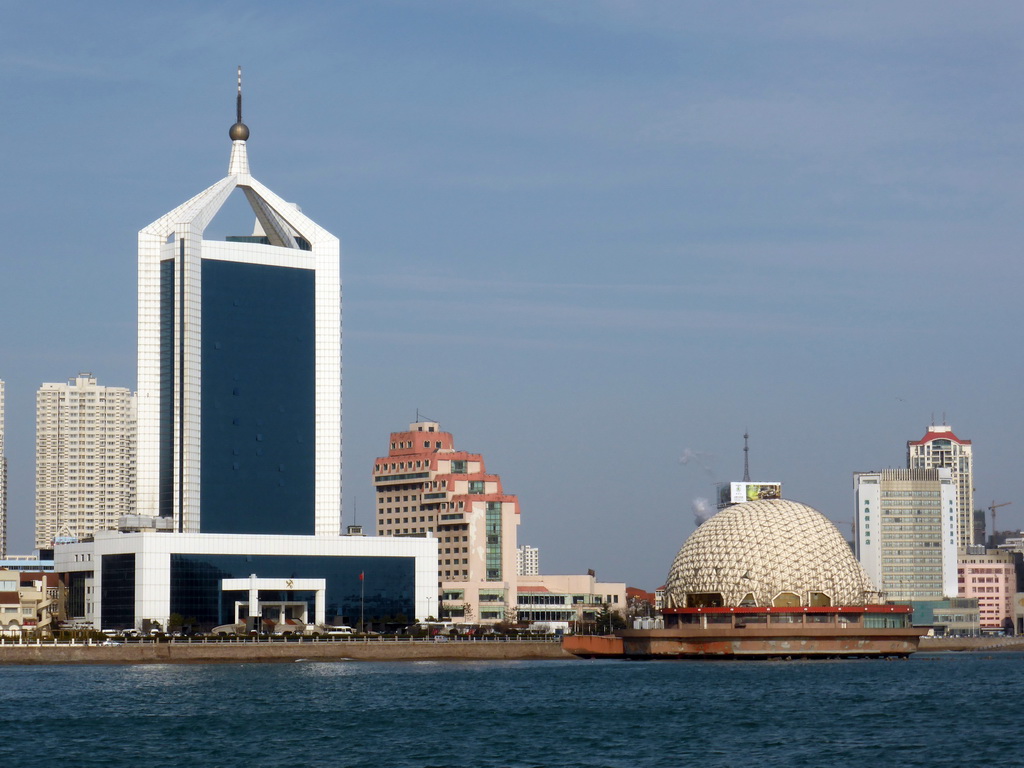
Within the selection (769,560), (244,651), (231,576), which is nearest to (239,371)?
(231,576)

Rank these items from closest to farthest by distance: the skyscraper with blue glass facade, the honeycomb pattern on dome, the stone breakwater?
the stone breakwater < the honeycomb pattern on dome < the skyscraper with blue glass facade

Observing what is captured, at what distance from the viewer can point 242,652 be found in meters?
150

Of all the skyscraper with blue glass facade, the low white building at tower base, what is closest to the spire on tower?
the skyscraper with blue glass facade

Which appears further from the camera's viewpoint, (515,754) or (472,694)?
(472,694)

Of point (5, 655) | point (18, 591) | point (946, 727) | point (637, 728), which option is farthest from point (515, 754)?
point (18, 591)

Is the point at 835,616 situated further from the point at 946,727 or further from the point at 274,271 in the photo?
the point at 946,727

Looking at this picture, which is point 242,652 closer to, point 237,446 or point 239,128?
point 237,446

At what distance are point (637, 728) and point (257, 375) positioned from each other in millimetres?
97096

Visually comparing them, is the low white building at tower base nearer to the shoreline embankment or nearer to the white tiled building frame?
the white tiled building frame

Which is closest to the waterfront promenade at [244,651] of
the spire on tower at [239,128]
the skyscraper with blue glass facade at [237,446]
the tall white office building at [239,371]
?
the skyscraper with blue glass facade at [237,446]

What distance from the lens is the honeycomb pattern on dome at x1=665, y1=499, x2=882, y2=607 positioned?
6491 inches

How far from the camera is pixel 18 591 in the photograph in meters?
184

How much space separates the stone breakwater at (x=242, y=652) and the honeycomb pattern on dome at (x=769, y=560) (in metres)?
21.8

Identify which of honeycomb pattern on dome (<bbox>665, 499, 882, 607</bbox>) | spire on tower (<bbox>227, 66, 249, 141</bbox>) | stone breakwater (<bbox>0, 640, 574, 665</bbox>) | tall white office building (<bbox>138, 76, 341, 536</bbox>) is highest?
spire on tower (<bbox>227, 66, 249, 141</bbox>)
